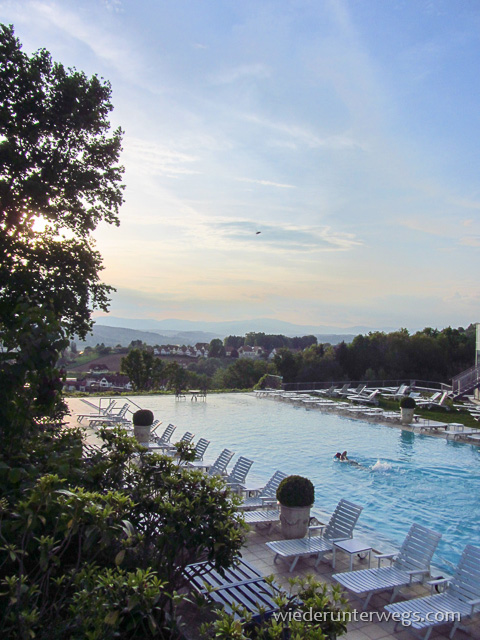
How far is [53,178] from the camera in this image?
1312 centimetres

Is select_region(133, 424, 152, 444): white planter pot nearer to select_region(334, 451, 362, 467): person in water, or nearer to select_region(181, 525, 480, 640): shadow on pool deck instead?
select_region(334, 451, 362, 467): person in water

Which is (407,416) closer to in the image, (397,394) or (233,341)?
(397,394)

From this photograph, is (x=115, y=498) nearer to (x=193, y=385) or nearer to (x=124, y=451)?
(x=124, y=451)

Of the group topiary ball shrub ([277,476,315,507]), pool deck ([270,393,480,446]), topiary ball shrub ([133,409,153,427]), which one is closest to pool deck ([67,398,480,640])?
topiary ball shrub ([277,476,315,507])

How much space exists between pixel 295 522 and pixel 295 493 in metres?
0.44

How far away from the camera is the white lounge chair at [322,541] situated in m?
6.73

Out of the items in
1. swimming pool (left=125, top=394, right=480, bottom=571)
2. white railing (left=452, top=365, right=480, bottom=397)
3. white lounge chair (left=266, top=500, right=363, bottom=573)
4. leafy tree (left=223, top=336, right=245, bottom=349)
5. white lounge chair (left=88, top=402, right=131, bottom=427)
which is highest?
leafy tree (left=223, top=336, right=245, bottom=349)

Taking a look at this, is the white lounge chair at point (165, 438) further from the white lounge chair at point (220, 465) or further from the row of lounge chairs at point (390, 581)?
the row of lounge chairs at point (390, 581)

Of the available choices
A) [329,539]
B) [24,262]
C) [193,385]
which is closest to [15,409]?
[329,539]

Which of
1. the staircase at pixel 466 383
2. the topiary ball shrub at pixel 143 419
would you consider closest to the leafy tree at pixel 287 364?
the staircase at pixel 466 383

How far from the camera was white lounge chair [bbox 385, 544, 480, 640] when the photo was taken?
5.07 m

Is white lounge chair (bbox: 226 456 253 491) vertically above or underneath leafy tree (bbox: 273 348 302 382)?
underneath

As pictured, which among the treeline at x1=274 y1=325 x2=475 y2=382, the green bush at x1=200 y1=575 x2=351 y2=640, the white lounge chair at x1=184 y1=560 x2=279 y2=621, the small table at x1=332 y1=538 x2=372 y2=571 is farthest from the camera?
the treeline at x1=274 y1=325 x2=475 y2=382

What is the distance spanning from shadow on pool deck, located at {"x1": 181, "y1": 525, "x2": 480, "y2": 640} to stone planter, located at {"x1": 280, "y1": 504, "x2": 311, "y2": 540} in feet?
1.05
